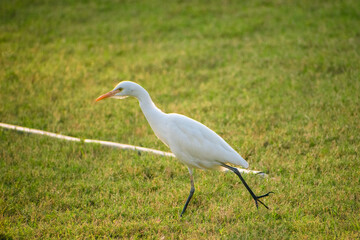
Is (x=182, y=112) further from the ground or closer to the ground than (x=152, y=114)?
closer to the ground

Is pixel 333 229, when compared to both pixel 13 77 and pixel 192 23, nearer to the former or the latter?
pixel 13 77

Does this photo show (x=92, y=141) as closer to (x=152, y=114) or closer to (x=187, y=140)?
(x=152, y=114)

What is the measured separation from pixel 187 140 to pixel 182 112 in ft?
8.83

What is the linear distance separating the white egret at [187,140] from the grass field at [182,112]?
0.49 m

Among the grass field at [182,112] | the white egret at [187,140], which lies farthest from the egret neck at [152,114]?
the grass field at [182,112]

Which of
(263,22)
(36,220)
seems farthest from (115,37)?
(36,220)

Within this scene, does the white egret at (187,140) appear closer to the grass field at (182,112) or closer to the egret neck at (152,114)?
the egret neck at (152,114)

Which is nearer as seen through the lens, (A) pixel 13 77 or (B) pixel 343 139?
(B) pixel 343 139

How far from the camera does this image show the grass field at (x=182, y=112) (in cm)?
402

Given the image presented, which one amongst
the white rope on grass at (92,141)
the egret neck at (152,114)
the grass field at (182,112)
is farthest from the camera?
the white rope on grass at (92,141)

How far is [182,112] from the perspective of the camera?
→ 22.1ft

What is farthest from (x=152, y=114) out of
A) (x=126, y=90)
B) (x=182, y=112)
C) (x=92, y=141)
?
(x=182, y=112)

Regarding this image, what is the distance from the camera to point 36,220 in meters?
4.02

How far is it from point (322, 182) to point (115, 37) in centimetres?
769
